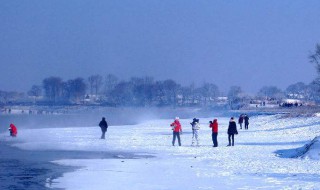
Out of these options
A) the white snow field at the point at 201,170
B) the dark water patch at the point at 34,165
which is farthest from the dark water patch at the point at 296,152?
the dark water patch at the point at 34,165

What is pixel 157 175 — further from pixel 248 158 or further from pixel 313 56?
pixel 313 56

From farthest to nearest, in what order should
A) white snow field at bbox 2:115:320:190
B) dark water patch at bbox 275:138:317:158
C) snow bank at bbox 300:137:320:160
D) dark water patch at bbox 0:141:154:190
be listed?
dark water patch at bbox 275:138:317:158, snow bank at bbox 300:137:320:160, dark water patch at bbox 0:141:154:190, white snow field at bbox 2:115:320:190

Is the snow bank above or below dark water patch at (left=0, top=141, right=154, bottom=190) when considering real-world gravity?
above

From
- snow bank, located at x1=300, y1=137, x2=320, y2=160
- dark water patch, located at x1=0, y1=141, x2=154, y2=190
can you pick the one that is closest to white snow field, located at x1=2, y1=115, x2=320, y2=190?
snow bank, located at x1=300, y1=137, x2=320, y2=160

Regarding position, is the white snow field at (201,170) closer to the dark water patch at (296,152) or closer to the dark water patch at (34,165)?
the dark water patch at (296,152)

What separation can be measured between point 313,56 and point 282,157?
205ft

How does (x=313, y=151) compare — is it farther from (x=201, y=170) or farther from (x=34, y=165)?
(x=34, y=165)

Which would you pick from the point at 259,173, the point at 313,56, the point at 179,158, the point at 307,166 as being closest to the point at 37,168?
the point at 179,158

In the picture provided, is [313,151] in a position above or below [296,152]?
above

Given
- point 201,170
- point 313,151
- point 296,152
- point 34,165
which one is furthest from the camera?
point 296,152

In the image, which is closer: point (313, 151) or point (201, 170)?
point (201, 170)

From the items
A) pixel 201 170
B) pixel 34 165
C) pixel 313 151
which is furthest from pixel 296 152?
pixel 34 165

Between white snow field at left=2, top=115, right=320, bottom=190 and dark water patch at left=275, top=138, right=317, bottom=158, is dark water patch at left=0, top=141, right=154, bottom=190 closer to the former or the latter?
white snow field at left=2, top=115, right=320, bottom=190

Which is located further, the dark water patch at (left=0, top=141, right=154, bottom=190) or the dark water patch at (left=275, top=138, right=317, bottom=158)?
the dark water patch at (left=275, top=138, right=317, bottom=158)
